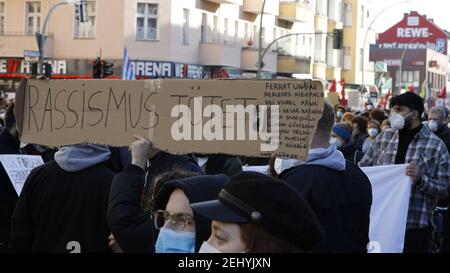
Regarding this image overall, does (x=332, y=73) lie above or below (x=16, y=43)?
below

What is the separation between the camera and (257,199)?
3275 millimetres

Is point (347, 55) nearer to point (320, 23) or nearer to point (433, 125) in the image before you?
point (320, 23)

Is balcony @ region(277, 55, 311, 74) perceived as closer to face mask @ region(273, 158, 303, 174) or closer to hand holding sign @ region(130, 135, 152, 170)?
face mask @ region(273, 158, 303, 174)

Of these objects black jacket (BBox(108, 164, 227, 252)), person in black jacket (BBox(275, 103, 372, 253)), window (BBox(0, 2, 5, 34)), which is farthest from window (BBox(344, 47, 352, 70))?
black jacket (BBox(108, 164, 227, 252))

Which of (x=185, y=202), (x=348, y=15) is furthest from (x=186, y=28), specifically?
(x=185, y=202)

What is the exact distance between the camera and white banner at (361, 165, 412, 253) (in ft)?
26.9

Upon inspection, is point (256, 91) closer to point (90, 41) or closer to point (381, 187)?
point (381, 187)

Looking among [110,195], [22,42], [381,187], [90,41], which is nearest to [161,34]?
[90,41]

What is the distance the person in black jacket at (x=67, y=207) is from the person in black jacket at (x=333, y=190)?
107 cm

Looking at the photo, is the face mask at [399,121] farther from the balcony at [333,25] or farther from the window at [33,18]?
the balcony at [333,25]

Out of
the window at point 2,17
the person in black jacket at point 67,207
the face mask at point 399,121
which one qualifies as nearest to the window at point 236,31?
the window at point 2,17

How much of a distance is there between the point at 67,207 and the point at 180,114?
109cm

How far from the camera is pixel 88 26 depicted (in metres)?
40.5

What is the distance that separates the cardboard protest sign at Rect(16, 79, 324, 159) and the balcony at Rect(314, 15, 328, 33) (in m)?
53.6
